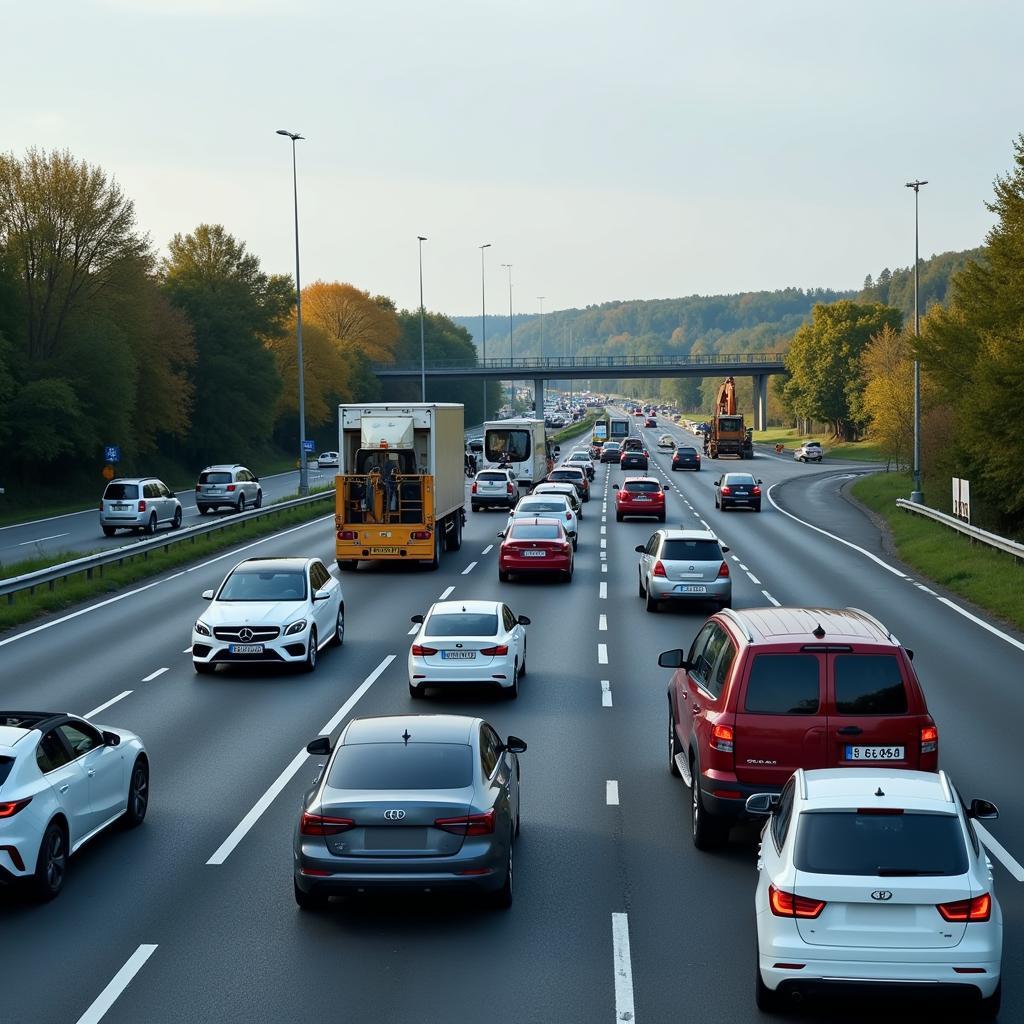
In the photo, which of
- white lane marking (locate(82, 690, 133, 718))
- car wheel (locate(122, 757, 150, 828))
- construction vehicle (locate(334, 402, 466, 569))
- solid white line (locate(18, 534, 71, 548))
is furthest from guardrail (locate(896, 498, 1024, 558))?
solid white line (locate(18, 534, 71, 548))

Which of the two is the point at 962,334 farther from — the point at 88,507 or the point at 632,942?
the point at 632,942

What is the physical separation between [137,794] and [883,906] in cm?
741

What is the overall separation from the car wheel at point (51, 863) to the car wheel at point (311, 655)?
381 inches

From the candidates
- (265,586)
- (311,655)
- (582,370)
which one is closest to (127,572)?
(265,586)

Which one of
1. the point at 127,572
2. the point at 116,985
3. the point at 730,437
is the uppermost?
the point at 730,437

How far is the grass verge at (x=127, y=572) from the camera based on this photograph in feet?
90.9

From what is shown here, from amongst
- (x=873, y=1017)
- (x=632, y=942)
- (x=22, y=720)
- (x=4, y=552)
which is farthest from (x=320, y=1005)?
(x=4, y=552)

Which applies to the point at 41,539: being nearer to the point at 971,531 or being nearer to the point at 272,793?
the point at 971,531

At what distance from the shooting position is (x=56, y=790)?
11203 millimetres

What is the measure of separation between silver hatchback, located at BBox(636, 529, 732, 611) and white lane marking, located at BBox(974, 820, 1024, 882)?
14167mm

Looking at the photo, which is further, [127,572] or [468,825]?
[127,572]

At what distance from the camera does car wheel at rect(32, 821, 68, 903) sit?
10734mm

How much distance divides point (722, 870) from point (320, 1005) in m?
3.99

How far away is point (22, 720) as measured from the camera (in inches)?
461
